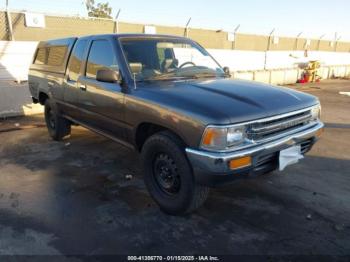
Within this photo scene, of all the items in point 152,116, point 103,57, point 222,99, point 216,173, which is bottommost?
point 216,173

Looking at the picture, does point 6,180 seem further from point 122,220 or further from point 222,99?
point 222,99

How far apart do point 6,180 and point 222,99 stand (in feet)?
11.1

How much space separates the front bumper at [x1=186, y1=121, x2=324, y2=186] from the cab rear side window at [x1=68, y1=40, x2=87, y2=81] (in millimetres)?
2762

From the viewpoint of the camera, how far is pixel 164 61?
14.1 ft

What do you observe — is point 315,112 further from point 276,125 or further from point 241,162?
point 241,162

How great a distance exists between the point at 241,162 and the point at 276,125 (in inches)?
24.5

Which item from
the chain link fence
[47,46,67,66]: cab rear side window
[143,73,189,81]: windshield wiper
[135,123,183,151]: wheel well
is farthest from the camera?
the chain link fence

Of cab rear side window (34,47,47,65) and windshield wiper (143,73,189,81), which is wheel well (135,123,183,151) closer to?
windshield wiper (143,73,189,81)

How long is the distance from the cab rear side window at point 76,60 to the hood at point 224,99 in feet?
5.57

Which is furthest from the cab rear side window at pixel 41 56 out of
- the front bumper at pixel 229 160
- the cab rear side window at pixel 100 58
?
the front bumper at pixel 229 160

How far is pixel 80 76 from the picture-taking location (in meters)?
4.98

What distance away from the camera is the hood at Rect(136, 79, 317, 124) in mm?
3104

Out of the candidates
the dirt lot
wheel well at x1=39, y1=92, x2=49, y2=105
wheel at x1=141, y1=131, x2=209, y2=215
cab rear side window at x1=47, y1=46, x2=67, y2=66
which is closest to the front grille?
wheel at x1=141, y1=131, x2=209, y2=215

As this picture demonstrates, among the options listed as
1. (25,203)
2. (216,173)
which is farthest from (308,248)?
(25,203)
